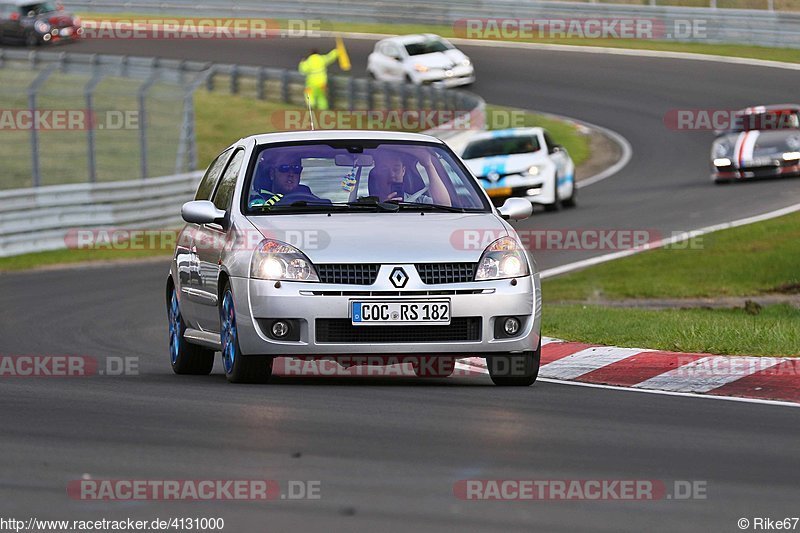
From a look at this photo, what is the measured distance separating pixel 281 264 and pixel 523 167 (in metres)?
17.2

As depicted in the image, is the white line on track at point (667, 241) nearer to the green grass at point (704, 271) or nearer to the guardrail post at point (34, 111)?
the green grass at point (704, 271)

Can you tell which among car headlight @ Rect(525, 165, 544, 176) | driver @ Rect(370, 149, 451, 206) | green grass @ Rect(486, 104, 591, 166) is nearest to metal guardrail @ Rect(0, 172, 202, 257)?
car headlight @ Rect(525, 165, 544, 176)

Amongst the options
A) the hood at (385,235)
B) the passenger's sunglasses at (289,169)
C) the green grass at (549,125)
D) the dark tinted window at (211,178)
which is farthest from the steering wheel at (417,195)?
the green grass at (549,125)

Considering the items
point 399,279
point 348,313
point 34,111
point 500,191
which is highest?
point 399,279

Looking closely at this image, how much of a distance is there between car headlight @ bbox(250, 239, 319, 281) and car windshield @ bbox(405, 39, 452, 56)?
34796 millimetres

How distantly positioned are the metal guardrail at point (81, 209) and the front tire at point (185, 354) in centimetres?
1328

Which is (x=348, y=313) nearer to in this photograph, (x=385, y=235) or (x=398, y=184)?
(x=385, y=235)

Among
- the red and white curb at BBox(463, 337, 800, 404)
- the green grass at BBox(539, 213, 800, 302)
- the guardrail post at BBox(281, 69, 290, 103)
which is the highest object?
the red and white curb at BBox(463, 337, 800, 404)

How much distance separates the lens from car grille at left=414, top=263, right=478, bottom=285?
935 cm

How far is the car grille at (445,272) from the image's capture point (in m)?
9.35

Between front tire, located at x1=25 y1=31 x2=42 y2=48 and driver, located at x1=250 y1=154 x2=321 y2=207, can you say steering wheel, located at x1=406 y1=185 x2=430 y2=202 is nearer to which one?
driver, located at x1=250 y1=154 x2=321 y2=207

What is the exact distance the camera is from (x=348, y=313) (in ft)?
30.6

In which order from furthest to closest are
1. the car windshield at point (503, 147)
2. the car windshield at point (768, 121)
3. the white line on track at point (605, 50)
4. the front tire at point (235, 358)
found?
the white line on track at point (605, 50), the car windshield at point (768, 121), the car windshield at point (503, 147), the front tire at point (235, 358)

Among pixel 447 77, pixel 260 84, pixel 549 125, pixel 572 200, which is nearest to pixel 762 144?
pixel 572 200
